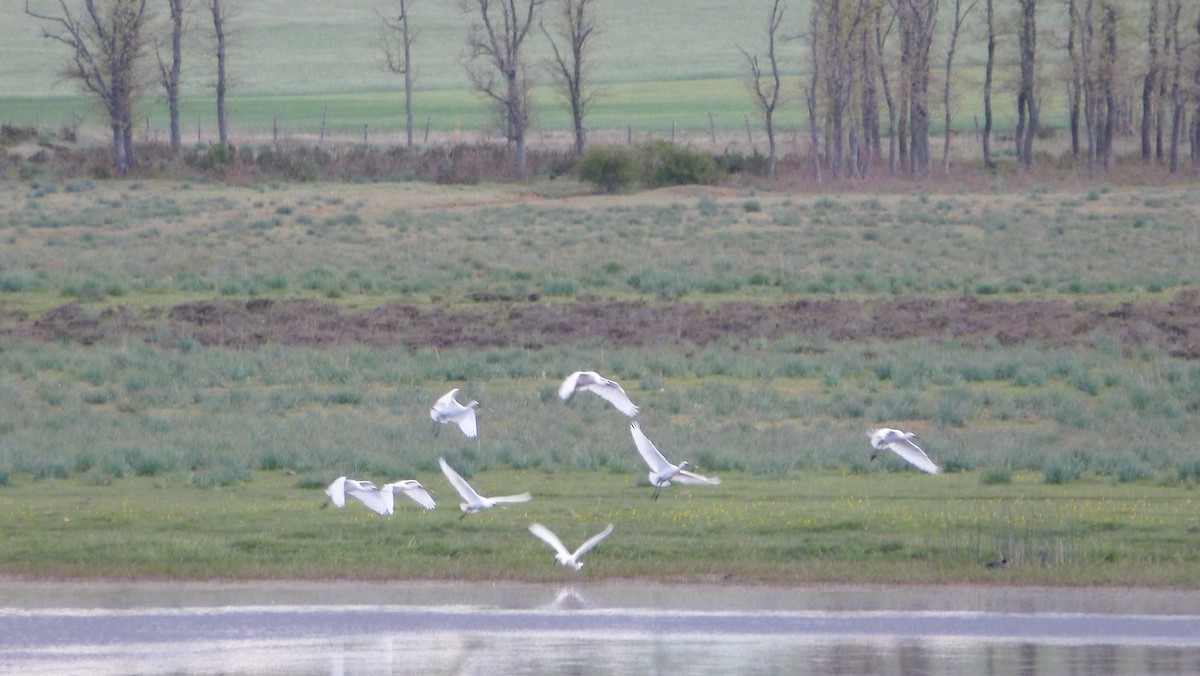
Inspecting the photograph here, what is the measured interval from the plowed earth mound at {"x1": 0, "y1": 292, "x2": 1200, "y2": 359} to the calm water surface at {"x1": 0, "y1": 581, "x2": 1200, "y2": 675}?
1330cm

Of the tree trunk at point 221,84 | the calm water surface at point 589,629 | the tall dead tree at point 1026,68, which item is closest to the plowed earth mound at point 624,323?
the calm water surface at point 589,629

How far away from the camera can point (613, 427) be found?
1838 cm

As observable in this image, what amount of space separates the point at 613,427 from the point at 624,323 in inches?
345

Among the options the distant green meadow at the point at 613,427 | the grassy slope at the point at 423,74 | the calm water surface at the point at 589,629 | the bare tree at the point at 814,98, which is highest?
the grassy slope at the point at 423,74

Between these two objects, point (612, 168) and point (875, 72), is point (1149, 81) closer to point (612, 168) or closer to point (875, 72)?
point (875, 72)

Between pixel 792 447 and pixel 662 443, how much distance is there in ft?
4.94

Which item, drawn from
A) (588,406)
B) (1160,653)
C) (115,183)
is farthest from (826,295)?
(115,183)

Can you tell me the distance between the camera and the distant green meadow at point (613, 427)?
12.6 metres

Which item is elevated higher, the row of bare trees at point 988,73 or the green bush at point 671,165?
the row of bare trees at point 988,73

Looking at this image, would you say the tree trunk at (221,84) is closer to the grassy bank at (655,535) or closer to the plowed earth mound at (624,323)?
the plowed earth mound at (624,323)

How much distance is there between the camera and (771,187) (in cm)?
6019

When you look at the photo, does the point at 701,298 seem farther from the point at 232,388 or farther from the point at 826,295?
the point at 232,388

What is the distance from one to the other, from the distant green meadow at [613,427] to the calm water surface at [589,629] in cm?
49

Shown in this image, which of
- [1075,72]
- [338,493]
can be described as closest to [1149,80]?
[1075,72]
